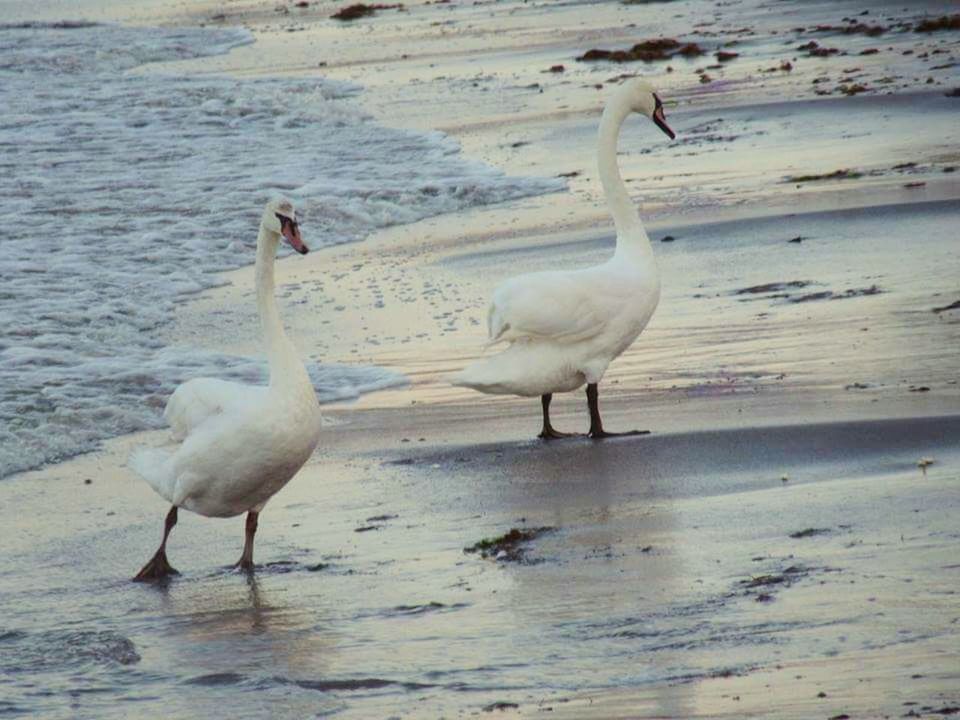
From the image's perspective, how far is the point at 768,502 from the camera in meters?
7.49

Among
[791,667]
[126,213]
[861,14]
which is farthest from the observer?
[861,14]

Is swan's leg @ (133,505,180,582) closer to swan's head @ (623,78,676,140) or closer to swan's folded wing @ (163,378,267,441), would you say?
swan's folded wing @ (163,378,267,441)

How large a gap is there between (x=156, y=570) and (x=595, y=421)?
2640 millimetres

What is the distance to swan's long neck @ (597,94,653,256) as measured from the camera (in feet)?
33.5

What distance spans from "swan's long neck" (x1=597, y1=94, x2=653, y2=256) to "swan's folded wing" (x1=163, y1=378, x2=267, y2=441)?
2.89 meters

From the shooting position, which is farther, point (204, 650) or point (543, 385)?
point (543, 385)

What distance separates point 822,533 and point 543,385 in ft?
9.33

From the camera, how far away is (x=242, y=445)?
7.65 m

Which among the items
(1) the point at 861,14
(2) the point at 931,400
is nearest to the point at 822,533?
(2) the point at 931,400

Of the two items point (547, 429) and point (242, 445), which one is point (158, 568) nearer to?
point (242, 445)

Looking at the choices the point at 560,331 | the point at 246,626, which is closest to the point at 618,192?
the point at 560,331

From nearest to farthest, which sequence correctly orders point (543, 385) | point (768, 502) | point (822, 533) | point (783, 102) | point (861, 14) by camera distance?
1. point (822, 533)
2. point (768, 502)
3. point (543, 385)
4. point (783, 102)
5. point (861, 14)

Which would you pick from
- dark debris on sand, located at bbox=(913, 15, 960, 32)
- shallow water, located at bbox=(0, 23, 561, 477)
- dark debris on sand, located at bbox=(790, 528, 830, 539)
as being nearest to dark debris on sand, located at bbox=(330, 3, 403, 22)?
shallow water, located at bbox=(0, 23, 561, 477)

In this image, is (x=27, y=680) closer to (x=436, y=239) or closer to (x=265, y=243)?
(x=265, y=243)
